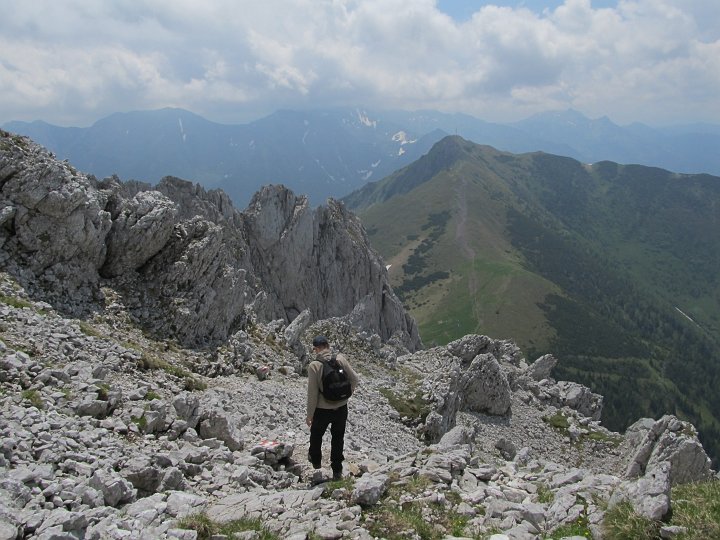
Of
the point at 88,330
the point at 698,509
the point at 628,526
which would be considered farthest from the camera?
the point at 88,330

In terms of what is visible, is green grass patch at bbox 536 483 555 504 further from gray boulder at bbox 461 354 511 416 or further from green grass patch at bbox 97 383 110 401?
gray boulder at bbox 461 354 511 416

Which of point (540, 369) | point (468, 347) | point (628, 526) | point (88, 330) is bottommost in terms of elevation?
point (540, 369)

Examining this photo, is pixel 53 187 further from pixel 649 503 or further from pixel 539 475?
pixel 649 503

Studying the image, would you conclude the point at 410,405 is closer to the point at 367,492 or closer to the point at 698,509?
the point at 367,492

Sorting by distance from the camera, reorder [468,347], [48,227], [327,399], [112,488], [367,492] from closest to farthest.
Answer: [112,488] < [367,492] < [327,399] < [48,227] < [468,347]

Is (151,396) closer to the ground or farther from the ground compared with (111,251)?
closer to the ground

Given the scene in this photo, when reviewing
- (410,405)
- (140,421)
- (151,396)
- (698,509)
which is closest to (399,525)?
(698,509)

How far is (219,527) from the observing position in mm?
11914

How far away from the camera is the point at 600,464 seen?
49438mm

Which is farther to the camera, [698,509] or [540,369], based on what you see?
[540,369]

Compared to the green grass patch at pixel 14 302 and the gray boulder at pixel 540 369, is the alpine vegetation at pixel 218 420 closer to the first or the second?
the green grass patch at pixel 14 302

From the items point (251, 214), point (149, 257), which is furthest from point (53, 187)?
point (251, 214)

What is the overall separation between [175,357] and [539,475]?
75.0 feet

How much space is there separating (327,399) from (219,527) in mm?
5490
